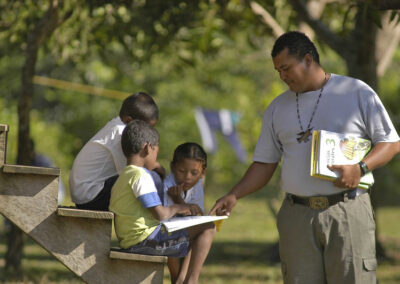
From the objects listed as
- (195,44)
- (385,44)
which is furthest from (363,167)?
(385,44)

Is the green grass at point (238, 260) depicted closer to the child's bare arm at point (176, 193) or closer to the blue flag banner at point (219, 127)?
the blue flag banner at point (219, 127)

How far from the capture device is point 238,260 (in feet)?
43.4

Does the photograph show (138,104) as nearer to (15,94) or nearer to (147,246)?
(147,246)

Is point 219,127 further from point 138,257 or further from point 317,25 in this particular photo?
point 138,257

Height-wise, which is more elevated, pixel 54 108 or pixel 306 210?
pixel 54 108

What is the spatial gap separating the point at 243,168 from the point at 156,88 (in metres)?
4.24

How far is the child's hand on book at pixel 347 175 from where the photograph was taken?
459cm

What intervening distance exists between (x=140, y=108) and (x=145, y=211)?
0.85 metres

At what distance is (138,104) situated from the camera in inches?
219

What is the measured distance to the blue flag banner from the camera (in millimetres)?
17219

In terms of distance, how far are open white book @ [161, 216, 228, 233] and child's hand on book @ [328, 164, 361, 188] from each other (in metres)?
0.77

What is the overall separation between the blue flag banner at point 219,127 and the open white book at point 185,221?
1207 centimetres

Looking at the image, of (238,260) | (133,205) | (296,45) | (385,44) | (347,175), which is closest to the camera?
(347,175)

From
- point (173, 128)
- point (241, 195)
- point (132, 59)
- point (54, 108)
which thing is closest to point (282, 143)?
point (241, 195)
